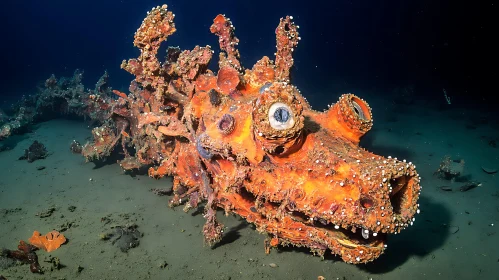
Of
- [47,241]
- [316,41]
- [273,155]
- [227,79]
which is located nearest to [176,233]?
[47,241]

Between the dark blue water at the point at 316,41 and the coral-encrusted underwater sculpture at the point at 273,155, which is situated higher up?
the dark blue water at the point at 316,41

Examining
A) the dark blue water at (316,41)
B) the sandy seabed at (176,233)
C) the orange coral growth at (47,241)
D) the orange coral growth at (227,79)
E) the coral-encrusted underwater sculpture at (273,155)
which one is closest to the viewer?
the coral-encrusted underwater sculpture at (273,155)

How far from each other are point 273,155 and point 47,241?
12.8 ft

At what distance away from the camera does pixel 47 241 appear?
4656mm

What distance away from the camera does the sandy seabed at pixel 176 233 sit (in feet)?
13.7

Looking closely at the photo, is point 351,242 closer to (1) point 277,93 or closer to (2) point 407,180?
(2) point 407,180

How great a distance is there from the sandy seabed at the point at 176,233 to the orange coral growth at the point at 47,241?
0.31 ft

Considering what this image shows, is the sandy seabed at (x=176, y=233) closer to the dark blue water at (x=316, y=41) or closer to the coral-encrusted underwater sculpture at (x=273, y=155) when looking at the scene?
the coral-encrusted underwater sculpture at (x=273, y=155)

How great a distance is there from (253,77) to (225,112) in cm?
100

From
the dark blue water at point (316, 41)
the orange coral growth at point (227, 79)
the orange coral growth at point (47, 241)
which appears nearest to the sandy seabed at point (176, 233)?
the orange coral growth at point (47, 241)

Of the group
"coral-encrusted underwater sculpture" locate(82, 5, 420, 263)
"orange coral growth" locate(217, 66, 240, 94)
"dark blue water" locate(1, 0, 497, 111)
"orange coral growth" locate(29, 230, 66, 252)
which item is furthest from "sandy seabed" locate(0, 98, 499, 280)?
"dark blue water" locate(1, 0, 497, 111)

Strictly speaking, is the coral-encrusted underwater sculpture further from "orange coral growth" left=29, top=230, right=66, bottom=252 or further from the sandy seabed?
"orange coral growth" left=29, top=230, right=66, bottom=252

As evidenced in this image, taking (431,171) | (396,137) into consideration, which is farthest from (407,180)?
(396,137)

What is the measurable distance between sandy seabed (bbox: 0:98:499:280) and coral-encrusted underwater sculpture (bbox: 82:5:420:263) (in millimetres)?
442
